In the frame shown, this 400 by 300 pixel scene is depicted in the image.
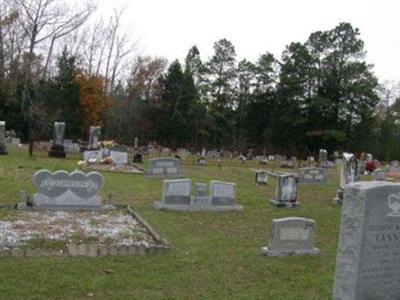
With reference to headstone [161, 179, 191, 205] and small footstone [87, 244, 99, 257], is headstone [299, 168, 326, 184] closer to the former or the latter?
headstone [161, 179, 191, 205]

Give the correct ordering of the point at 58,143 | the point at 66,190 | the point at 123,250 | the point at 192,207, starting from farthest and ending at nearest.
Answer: the point at 58,143, the point at 192,207, the point at 66,190, the point at 123,250

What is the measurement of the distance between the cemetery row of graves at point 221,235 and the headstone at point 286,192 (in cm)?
3

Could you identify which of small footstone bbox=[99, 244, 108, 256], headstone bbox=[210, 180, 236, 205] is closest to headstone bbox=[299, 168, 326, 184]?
headstone bbox=[210, 180, 236, 205]

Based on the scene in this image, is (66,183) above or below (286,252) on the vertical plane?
above

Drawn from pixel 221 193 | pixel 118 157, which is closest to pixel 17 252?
pixel 221 193

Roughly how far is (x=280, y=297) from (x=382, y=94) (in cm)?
6486

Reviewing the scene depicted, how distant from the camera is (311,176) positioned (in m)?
23.6

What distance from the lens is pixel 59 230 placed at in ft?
33.4

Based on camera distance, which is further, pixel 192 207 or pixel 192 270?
pixel 192 207

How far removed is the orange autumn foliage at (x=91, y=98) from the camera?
169ft

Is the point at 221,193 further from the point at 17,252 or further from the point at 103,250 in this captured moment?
the point at 17,252

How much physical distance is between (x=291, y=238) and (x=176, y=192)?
196 inches

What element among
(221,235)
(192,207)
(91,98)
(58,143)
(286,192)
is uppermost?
(91,98)

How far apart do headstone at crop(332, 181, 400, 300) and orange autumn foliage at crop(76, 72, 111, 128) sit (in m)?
47.5
